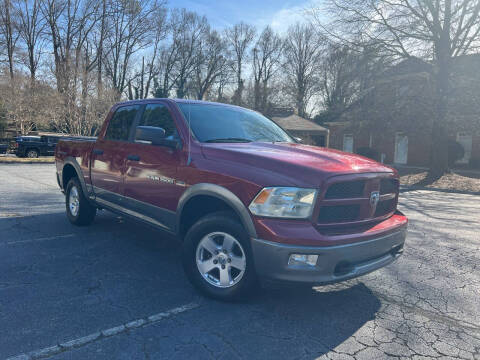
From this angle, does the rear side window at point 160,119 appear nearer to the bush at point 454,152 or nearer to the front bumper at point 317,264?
the front bumper at point 317,264

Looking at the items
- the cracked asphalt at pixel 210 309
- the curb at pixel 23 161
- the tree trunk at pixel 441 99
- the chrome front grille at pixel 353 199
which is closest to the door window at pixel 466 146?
the tree trunk at pixel 441 99

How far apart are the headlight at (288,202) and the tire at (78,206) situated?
3802 millimetres

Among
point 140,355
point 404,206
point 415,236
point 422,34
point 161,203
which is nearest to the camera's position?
point 140,355

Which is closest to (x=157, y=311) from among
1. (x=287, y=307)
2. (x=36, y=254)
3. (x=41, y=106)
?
(x=287, y=307)

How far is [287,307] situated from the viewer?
10.7 feet

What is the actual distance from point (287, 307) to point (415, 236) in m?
3.87

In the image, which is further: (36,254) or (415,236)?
(415,236)

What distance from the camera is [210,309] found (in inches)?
125

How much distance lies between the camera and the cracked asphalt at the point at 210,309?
103 inches

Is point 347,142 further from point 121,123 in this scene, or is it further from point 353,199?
point 353,199

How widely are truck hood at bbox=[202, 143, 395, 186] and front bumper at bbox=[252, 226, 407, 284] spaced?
1.71 ft

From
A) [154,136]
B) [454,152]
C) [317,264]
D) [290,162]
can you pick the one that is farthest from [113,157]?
[454,152]

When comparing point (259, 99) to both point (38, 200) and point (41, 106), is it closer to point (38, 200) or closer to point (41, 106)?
point (41, 106)

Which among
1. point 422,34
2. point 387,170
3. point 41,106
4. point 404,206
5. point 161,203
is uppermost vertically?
point 422,34
